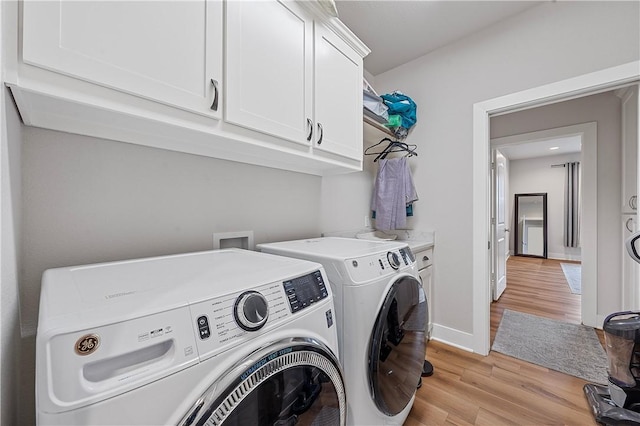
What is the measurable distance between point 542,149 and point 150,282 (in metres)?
7.21

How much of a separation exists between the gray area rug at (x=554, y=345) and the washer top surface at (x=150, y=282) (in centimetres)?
230

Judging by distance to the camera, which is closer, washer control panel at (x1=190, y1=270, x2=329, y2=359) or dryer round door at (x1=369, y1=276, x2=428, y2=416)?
washer control panel at (x1=190, y1=270, x2=329, y2=359)

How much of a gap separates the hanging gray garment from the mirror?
606 centimetres

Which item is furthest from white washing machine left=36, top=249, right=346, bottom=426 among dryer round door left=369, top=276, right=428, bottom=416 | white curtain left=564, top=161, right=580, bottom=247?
white curtain left=564, top=161, right=580, bottom=247

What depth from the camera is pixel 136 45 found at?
70cm

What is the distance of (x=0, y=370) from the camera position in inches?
18.6

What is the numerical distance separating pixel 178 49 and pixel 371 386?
4.40 feet

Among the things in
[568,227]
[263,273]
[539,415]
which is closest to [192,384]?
[263,273]

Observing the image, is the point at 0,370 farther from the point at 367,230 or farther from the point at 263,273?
the point at 367,230

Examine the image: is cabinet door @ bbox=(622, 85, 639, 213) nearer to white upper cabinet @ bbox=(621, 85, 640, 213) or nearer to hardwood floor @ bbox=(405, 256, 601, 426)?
white upper cabinet @ bbox=(621, 85, 640, 213)

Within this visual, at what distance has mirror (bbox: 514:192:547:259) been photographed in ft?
20.4

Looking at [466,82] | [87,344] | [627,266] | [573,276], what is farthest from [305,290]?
[573,276]

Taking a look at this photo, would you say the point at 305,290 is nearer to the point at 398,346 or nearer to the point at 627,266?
the point at 398,346

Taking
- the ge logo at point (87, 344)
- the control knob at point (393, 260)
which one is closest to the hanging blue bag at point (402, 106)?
the control knob at point (393, 260)
